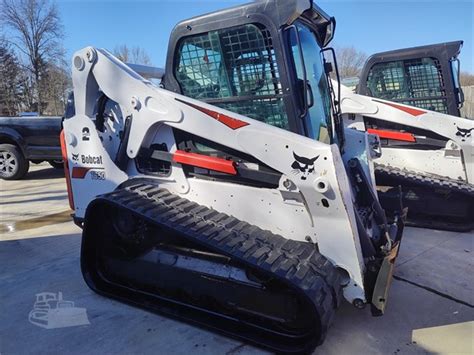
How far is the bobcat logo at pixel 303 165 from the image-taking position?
2.57m

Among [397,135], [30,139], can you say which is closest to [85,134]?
[397,135]

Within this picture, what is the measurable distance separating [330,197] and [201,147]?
1.15 metres

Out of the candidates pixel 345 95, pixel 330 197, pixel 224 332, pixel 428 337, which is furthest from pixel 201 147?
pixel 345 95

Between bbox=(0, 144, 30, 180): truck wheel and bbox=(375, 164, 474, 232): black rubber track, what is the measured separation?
7.78 metres

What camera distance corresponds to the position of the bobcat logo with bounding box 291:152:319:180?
8.44 ft

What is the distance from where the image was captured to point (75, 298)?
333 centimetres

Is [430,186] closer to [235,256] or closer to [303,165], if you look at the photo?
[303,165]

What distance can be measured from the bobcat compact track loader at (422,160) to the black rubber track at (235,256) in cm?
281

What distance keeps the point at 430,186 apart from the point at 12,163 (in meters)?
8.67

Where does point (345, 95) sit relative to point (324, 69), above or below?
below

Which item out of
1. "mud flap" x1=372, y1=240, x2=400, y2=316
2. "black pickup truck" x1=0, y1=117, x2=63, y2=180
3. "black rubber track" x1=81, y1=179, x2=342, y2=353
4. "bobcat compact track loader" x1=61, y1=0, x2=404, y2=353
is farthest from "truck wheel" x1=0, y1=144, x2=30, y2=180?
"mud flap" x1=372, y1=240, x2=400, y2=316

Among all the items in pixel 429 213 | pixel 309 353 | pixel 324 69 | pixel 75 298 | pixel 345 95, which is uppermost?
pixel 324 69

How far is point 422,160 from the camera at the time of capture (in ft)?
18.6

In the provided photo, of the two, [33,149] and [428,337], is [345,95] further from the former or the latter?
[33,149]
